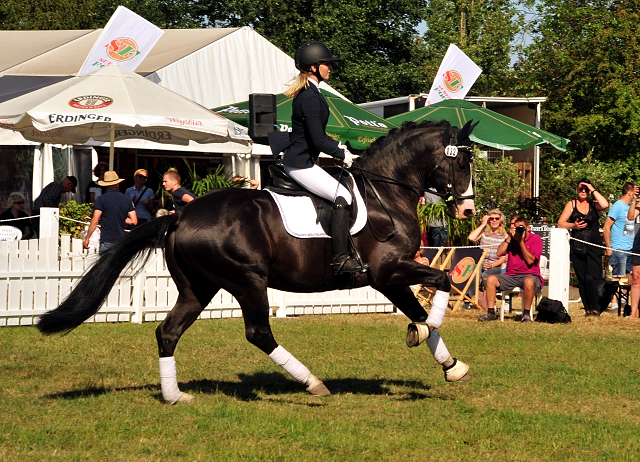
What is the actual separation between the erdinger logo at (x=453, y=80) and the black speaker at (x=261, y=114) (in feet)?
35.0

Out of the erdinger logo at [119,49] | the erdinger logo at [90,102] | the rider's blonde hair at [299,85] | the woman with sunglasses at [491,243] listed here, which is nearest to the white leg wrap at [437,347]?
the rider's blonde hair at [299,85]

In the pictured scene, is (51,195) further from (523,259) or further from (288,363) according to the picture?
(288,363)

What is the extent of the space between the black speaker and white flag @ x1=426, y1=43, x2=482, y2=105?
1018cm

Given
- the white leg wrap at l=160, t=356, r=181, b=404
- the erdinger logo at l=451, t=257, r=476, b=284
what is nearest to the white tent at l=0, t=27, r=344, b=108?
the erdinger logo at l=451, t=257, r=476, b=284

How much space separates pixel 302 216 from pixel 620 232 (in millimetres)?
9124

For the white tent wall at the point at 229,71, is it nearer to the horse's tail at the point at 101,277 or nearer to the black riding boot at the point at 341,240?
the horse's tail at the point at 101,277

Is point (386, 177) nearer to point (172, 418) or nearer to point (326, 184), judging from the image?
point (326, 184)

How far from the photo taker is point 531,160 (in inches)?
1122

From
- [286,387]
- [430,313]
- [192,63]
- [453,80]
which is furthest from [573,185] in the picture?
[286,387]

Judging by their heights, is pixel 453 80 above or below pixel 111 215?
above

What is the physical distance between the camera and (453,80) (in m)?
23.5

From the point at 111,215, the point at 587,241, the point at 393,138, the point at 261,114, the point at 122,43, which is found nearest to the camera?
the point at 393,138

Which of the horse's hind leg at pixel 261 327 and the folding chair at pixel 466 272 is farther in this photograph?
the folding chair at pixel 466 272

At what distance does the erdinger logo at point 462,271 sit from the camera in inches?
561
